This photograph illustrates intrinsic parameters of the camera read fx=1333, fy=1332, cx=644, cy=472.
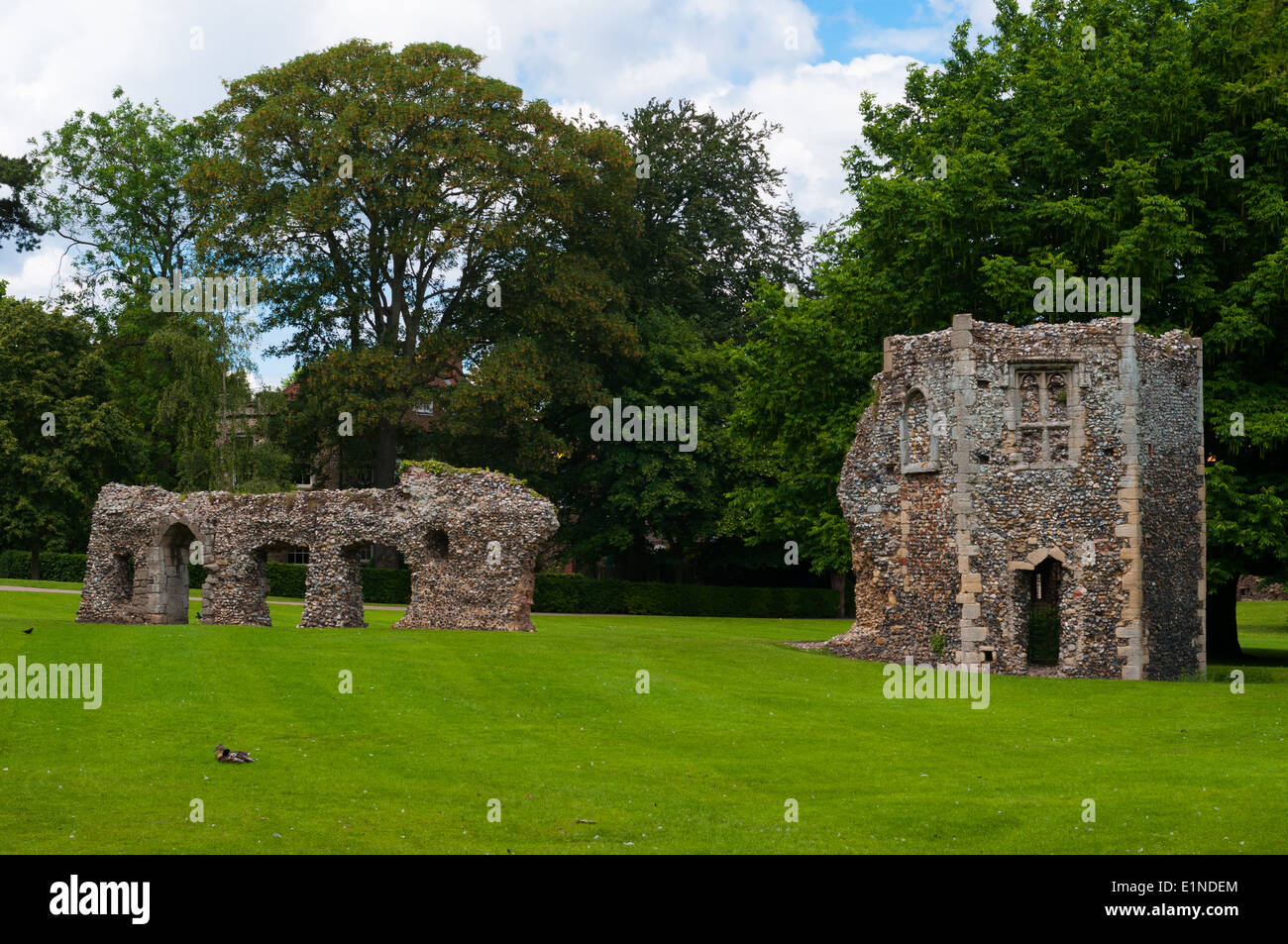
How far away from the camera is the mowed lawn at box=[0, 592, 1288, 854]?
1297 cm

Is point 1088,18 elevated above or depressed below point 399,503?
above

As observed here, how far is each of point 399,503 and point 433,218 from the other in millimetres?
16492

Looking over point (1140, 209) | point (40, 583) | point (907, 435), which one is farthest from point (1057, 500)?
point (40, 583)

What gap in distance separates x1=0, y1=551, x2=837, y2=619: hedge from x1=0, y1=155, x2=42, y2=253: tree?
14.6 m

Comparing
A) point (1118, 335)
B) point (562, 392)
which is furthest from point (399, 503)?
point (1118, 335)

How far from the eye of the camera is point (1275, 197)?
32531 mm

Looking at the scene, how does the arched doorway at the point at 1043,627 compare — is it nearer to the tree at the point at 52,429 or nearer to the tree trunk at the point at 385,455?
the tree trunk at the point at 385,455

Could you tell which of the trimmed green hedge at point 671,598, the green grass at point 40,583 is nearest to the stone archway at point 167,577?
the green grass at point 40,583

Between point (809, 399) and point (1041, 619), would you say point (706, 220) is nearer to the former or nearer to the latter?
point (809, 399)

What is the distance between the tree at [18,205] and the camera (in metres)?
60.2

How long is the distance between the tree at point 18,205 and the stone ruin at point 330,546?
2656cm

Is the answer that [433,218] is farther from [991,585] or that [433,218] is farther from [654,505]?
[991,585]

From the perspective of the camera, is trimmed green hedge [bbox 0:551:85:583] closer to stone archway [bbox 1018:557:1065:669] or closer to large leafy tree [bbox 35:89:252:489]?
large leafy tree [bbox 35:89:252:489]

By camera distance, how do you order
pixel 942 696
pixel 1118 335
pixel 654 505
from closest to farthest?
pixel 942 696 < pixel 1118 335 < pixel 654 505
